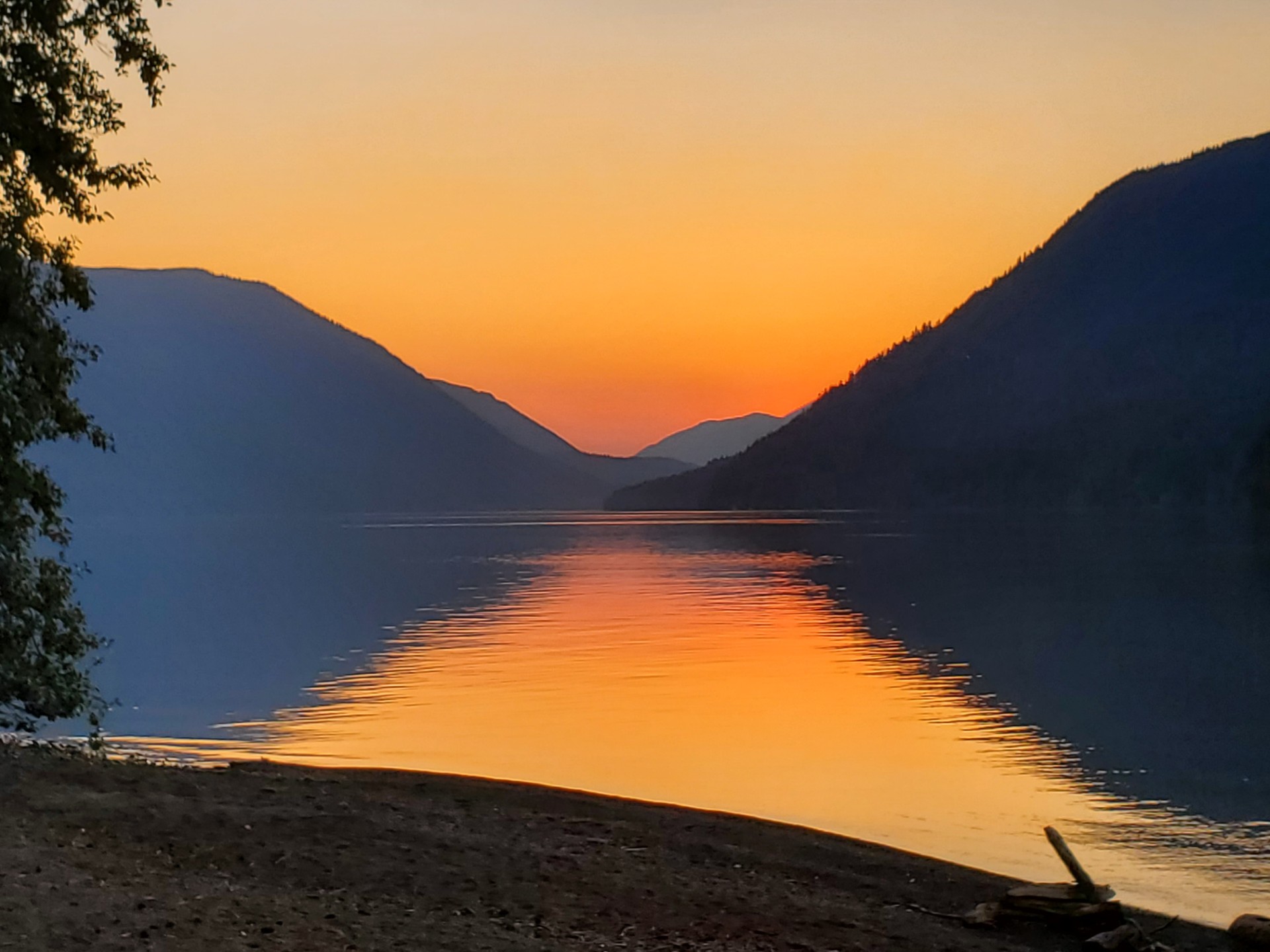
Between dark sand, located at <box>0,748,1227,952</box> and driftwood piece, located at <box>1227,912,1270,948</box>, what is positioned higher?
dark sand, located at <box>0,748,1227,952</box>

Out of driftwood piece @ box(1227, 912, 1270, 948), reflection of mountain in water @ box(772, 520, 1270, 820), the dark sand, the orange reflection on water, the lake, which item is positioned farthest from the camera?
reflection of mountain in water @ box(772, 520, 1270, 820)

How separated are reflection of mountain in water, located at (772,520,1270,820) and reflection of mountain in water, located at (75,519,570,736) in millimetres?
16773

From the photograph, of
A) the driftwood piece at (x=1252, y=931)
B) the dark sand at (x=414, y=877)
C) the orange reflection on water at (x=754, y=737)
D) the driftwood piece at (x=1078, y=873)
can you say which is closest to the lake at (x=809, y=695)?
the orange reflection on water at (x=754, y=737)

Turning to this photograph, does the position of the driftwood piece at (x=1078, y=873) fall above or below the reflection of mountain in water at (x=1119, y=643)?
above

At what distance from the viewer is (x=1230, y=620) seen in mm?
47719

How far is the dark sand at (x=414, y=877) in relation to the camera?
10.1 metres

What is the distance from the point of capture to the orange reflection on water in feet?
60.2

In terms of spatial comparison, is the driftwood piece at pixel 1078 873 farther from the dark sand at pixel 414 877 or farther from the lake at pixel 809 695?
the lake at pixel 809 695

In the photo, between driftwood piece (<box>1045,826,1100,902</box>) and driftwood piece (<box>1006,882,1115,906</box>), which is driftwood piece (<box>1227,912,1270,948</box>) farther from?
driftwood piece (<box>1045,826,1100,902</box>)

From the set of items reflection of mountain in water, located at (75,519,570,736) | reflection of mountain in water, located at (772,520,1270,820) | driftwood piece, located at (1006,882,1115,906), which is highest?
driftwood piece, located at (1006,882,1115,906)

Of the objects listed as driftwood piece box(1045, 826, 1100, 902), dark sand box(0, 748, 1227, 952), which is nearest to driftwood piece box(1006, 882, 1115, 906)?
driftwood piece box(1045, 826, 1100, 902)

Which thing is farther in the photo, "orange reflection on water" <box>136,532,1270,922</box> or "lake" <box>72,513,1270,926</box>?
"lake" <box>72,513,1270,926</box>

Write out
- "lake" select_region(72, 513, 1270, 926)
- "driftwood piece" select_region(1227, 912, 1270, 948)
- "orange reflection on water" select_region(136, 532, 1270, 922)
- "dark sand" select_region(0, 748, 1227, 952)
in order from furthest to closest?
1. "lake" select_region(72, 513, 1270, 926)
2. "orange reflection on water" select_region(136, 532, 1270, 922)
3. "driftwood piece" select_region(1227, 912, 1270, 948)
4. "dark sand" select_region(0, 748, 1227, 952)

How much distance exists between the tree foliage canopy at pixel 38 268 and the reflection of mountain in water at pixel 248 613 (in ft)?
35.8
